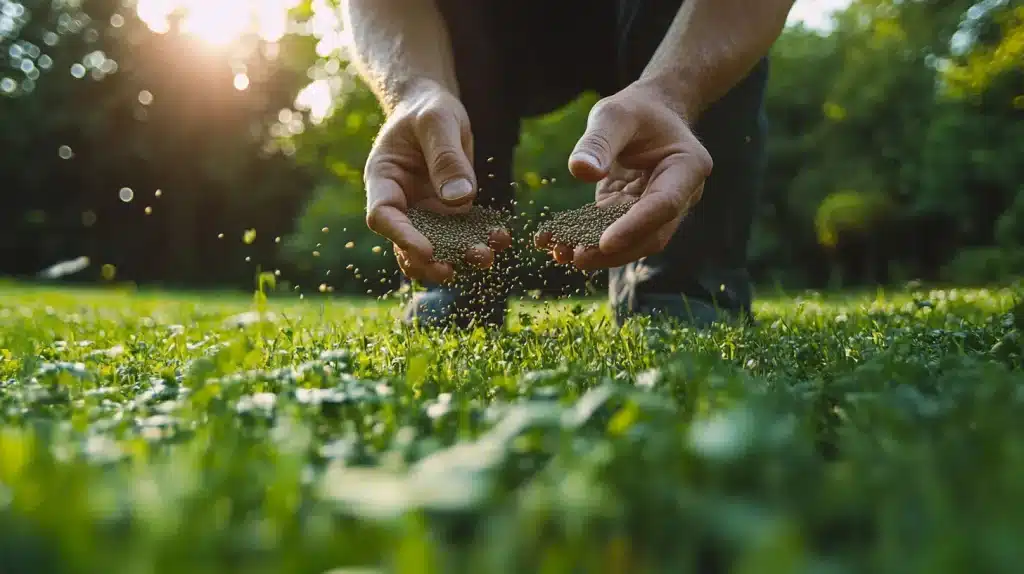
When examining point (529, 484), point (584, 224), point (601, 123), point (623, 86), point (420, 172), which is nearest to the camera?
point (529, 484)

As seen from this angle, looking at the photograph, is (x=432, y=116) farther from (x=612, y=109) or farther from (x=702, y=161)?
(x=702, y=161)

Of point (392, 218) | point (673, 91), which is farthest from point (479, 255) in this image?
point (673, 91)

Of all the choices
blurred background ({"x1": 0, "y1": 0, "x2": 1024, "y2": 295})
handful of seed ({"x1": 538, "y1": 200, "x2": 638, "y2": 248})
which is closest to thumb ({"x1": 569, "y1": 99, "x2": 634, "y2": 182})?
handful of seed ({"x1": 538, "y1": 200, "x2": 638, "y2": 248})

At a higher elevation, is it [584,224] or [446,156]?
[446,156]

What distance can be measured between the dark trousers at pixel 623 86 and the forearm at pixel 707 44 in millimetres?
598

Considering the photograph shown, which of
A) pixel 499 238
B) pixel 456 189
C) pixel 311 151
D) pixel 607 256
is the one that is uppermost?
pixel 311 151

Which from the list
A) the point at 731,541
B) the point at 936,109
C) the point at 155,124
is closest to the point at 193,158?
the point at 155,124

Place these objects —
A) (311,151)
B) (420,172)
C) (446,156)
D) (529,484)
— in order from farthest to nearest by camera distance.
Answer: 1. (311,151)
2. (420,172)
3. (446,156)
4. (529,484)

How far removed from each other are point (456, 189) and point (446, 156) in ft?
0.33

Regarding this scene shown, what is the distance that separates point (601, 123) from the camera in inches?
90.1

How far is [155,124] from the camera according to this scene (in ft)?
87.0

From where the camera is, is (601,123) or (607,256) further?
(607,256)

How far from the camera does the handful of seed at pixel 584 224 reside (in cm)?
264

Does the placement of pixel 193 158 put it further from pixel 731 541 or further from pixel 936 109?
pixel 731 541
